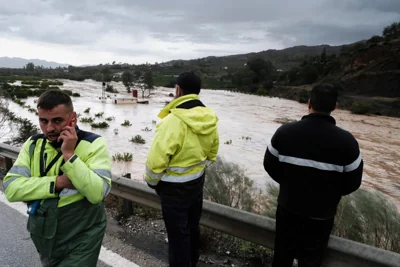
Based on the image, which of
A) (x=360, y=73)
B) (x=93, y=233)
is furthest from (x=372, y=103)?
(x=93, y=233)

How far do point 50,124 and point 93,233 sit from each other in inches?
32.0

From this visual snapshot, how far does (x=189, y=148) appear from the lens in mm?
2756

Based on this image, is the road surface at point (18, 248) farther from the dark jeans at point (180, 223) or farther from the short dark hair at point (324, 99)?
the short dark hair at point (324, 99)

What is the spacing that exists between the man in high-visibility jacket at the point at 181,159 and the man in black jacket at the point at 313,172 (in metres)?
0.64

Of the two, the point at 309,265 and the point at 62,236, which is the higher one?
the point at 62,236

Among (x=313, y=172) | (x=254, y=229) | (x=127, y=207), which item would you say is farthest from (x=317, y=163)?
(x=127, y=207)

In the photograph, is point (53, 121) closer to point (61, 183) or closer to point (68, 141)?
point (68, 141)

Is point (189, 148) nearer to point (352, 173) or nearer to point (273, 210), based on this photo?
point (352, 173)

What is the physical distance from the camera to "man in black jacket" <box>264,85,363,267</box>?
2354mm

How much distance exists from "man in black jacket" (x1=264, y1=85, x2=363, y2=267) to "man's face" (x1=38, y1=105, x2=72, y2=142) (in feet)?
5.12

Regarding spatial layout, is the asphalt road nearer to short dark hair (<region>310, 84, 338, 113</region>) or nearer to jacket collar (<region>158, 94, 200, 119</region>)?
jacket collar (<region>158, 94, 200, 119</region>)

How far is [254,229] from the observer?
9.75 feet

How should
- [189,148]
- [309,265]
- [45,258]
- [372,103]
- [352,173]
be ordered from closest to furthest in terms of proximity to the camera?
[45,258] → [352,173] → [309,265] → [189,148] → [372,103]

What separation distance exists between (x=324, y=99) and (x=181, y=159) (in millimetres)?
1236
